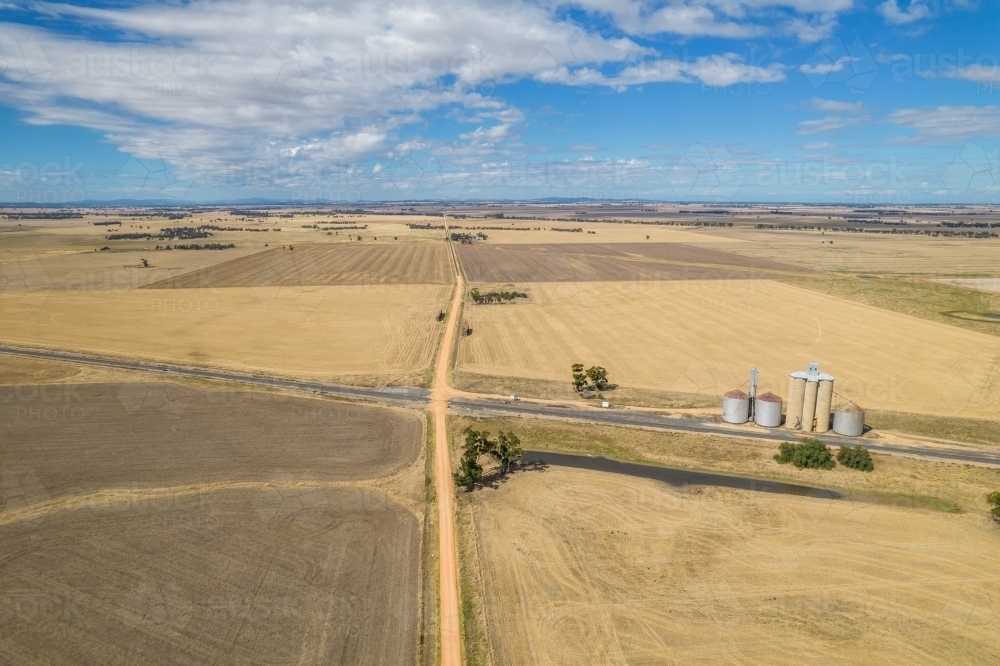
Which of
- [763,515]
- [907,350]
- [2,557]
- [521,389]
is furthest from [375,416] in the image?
[907,350]

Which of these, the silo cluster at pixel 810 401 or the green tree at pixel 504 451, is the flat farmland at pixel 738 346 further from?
the green tree at pixel 504 451

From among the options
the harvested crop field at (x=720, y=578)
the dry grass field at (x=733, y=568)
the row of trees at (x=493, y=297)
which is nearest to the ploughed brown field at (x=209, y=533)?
the dry grass field at (x=733, y=568)

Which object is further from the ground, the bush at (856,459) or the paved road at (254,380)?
the paved road at (254,380)

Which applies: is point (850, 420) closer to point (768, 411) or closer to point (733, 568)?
point (768, 411)

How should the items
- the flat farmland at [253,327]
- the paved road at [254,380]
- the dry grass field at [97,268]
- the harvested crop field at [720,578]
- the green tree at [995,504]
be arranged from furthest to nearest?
the dry grass field at [97,268] < the flat farmland at [253,327] < the paved road at [254,380] < the green tree at [995,504] < the harvested crop field at [720,578]

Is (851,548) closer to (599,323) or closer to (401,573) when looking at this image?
(401,573)

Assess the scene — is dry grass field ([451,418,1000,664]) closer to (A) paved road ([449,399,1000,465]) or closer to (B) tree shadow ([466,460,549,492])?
(B) tree shadow ([466,460,549,492])
